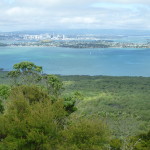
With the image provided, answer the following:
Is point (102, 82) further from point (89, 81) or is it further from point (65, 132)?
point (65, 132)

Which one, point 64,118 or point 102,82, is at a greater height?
point 64,118

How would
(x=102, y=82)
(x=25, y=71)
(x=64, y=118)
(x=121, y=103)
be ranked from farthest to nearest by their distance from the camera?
1. (x=102, y=82)
2. (x=121, y=103)
3. (x=25, y=71)
4. (x=64, y=118)

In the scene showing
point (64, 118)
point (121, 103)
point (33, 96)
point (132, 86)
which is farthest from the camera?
point (132, 86)

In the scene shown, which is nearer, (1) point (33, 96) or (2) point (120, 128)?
(1) point (33, 96)

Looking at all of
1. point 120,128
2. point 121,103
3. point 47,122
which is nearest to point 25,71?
point 47,122

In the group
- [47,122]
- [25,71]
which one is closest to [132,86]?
[25,71]

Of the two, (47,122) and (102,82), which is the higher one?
(47,122)

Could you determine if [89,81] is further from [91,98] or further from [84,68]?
[84,68]

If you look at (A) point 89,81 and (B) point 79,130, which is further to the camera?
(A) point 89,81

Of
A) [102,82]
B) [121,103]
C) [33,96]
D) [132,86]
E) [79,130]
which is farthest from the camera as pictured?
[102,82]

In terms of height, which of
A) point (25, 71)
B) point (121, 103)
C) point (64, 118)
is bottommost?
point (121, 103)
